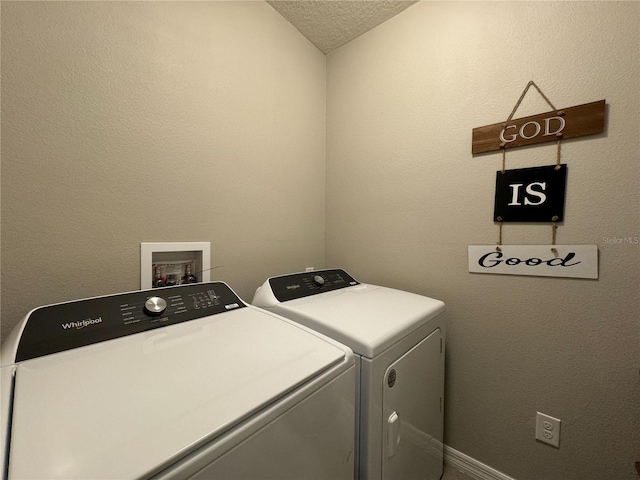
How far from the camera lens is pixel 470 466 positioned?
49.9 inches

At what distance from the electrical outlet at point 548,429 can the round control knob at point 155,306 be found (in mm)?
1562

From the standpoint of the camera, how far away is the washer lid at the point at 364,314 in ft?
2.56

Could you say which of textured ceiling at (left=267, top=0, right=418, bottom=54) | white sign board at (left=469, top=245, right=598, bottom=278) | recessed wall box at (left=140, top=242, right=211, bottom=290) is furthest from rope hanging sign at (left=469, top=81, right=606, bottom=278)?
recessed wall box at (left=140, top=242, right=211, bottom=290)

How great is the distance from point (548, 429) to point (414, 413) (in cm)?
64

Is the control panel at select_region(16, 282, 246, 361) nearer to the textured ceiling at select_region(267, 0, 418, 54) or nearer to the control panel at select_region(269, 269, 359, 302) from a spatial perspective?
the control panel at select_region(269, 269, 359, 302)

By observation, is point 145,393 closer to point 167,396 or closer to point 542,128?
point 167,396

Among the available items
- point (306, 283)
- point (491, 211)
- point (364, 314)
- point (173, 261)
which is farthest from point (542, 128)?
point (173, 261)

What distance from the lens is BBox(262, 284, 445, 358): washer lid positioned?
2.56 ft

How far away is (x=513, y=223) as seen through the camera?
3.71ft

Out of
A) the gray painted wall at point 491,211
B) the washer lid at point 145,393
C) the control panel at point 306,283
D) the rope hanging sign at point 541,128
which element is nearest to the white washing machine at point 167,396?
the washer lid at point 145,393

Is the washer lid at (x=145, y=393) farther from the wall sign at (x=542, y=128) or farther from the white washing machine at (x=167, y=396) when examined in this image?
the wall sign at (x=542, y=128)

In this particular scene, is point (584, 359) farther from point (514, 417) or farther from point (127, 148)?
point (127, 148)

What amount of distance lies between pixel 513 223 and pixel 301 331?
1.04m

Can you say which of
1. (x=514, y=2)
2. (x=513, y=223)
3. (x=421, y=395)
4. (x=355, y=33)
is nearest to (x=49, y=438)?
(x=421, y=395)
